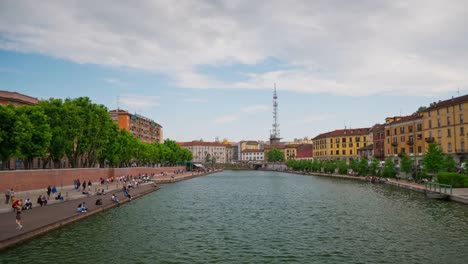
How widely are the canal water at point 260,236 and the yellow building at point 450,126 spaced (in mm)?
46280

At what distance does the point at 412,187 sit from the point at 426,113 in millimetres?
35719

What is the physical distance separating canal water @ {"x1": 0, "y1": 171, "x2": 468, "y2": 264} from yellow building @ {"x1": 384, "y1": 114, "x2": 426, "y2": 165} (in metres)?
60.0

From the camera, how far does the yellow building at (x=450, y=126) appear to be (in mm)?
91062

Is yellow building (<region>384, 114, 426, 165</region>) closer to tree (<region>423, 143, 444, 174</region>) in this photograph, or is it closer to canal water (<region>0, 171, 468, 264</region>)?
tree (<region>423, 143, 444, 174</region>)

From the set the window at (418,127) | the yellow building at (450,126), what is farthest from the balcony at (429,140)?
the window at (418,127)

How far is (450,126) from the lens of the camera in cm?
9475

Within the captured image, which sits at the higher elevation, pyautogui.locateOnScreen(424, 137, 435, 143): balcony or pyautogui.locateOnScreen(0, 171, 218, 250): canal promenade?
pyautogui.locateOnScreen(424, 137, 435, 143): balcony

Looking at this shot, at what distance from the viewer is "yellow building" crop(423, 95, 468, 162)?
91.1 metres

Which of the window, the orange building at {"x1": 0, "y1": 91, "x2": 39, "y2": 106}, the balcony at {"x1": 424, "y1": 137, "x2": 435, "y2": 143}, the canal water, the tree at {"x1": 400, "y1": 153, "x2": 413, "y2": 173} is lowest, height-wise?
the canal water

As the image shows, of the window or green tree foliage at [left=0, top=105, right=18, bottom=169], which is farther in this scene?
the window

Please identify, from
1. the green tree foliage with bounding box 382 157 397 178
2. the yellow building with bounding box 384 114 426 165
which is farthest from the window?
the green tree foliage with bounding box 382 157 397 178

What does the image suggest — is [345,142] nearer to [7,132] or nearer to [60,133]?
[60,133]

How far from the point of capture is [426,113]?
104688 millimetres

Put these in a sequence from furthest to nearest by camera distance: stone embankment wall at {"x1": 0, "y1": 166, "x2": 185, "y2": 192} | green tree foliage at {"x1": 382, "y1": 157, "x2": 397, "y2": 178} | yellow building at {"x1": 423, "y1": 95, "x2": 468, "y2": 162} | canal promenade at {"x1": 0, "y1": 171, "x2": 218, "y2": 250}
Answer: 1. green tree foliage at {"x1": 382, "y1": 157, "x2": 397, "y2": 178}
2. yellow building at {"x1": 423, "y1": 95, "x2": 468, "y2": 162}
3. stone embankment wall at {"x1": 0, "y1": 166, "x2": 185, "y2": 192}
4. canal promenade at {"x1": 0, "y1": 171, "x2": 218, "y2": 250}
